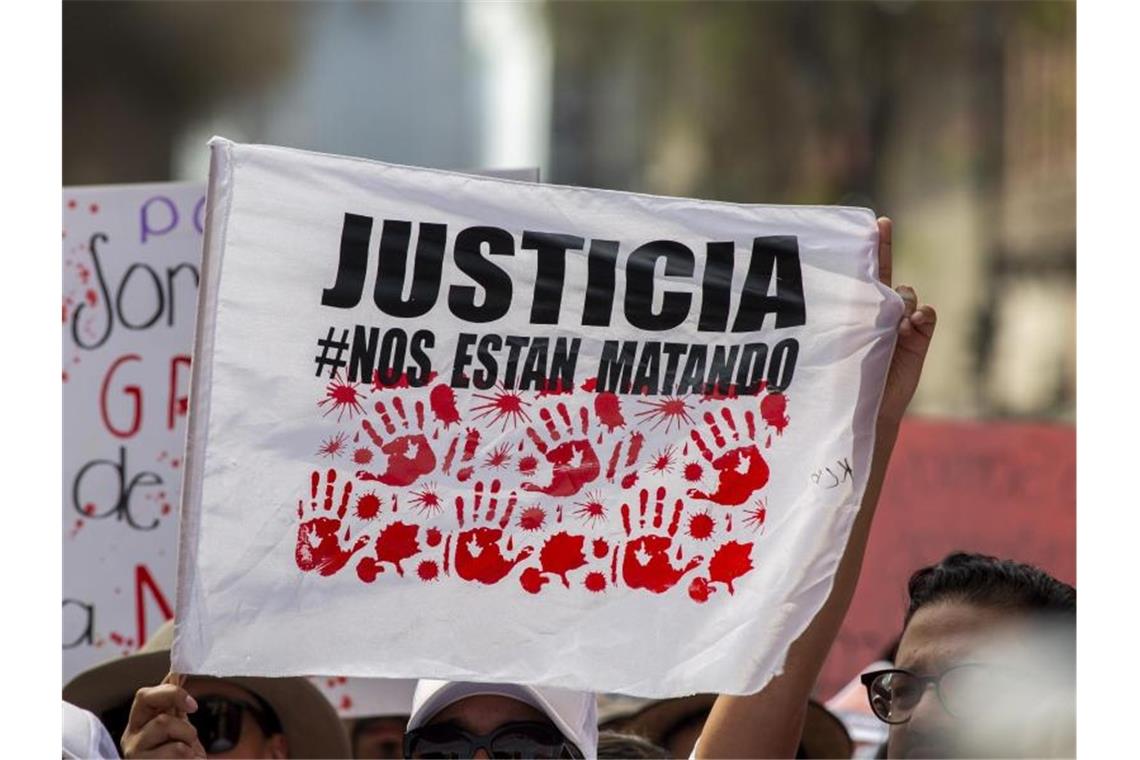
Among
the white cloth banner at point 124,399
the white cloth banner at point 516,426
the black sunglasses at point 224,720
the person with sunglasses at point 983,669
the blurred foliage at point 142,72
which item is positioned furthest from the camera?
the blurred foliage at point 142,72

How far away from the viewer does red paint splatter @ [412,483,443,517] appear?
10.2ft

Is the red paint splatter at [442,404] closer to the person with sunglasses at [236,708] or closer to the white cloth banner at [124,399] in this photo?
the person with sunglasses at [236,708]

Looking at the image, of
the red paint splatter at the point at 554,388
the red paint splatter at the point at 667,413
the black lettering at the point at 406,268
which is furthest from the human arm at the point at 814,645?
the black lettering at the point at 406,268

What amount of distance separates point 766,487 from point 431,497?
22.6 inches

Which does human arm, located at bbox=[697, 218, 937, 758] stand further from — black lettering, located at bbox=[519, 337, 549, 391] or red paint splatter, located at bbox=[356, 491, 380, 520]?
red paint splatter, located at bbox=[356, 491, 380, 520]

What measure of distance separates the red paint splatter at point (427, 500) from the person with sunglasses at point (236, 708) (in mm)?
764

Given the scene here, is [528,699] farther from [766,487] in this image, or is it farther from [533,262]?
[533,262]

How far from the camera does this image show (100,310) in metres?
4.78

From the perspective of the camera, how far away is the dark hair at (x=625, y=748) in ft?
12.2

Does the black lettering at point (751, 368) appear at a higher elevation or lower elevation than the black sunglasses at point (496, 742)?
higher

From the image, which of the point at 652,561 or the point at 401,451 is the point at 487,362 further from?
the point at 652,561

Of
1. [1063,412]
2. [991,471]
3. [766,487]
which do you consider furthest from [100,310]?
[1063,412]

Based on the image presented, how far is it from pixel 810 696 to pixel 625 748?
0.54m

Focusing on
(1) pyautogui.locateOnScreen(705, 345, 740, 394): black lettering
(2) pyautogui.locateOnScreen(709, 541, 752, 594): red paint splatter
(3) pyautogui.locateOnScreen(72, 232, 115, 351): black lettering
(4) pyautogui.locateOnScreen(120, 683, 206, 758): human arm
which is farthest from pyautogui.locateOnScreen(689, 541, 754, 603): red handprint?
(3) pyautogui.locateOnScreen(72, 232, 115, 351): black lettering
